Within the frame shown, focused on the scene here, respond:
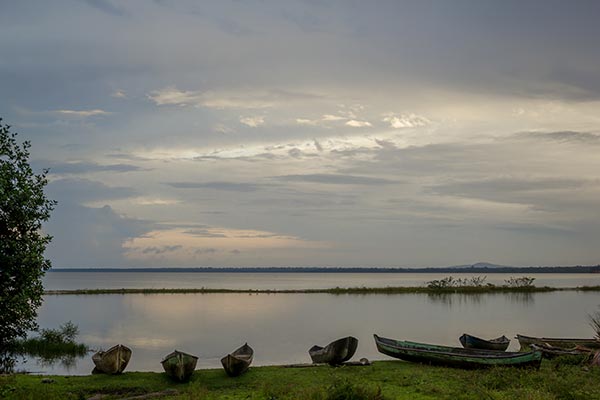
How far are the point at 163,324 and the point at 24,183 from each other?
3039 centimetres

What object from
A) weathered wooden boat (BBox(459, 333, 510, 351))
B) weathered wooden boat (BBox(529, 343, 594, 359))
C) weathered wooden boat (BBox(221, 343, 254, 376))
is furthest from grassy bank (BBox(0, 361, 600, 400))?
weathered wooden boat (BBox(459, 333, 510, 351))

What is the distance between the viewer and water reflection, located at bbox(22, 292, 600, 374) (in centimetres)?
3500

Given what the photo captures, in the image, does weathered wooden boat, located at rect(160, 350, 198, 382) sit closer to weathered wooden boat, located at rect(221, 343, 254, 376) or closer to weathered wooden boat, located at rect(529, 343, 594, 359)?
weathered wooden boat, located at rect(221, 343, 254, 376)

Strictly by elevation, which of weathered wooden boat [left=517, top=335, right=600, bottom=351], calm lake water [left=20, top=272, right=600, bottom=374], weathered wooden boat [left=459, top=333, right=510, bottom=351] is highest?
weathered wooden boat [left=459, top=333, right=510, bottom=351]

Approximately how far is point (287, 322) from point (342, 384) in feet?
108

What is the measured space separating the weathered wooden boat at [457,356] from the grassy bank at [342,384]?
0.57 meters

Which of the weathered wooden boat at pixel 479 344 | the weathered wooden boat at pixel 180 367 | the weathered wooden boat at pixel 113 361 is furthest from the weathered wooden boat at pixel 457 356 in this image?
the weathered wooden boat at pixel 113 361

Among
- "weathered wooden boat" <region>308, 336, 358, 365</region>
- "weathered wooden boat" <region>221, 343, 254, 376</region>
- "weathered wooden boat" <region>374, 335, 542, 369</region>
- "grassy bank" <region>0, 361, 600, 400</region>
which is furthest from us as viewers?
"weathered wooden boat" <region>308, 336, 358, 365</region>

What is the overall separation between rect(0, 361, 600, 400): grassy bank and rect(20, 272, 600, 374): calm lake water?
8.52m

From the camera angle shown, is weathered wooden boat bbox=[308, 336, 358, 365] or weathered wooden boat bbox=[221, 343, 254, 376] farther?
weathered wooden boat bbox=[308, 336, 358, 365]

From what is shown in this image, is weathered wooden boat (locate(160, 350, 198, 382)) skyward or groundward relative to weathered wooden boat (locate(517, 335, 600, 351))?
skyward

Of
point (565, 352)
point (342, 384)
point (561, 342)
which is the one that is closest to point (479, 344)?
point (565, 352)

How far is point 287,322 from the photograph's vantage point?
4816 centimetres

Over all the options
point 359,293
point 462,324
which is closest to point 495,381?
point 462,324
